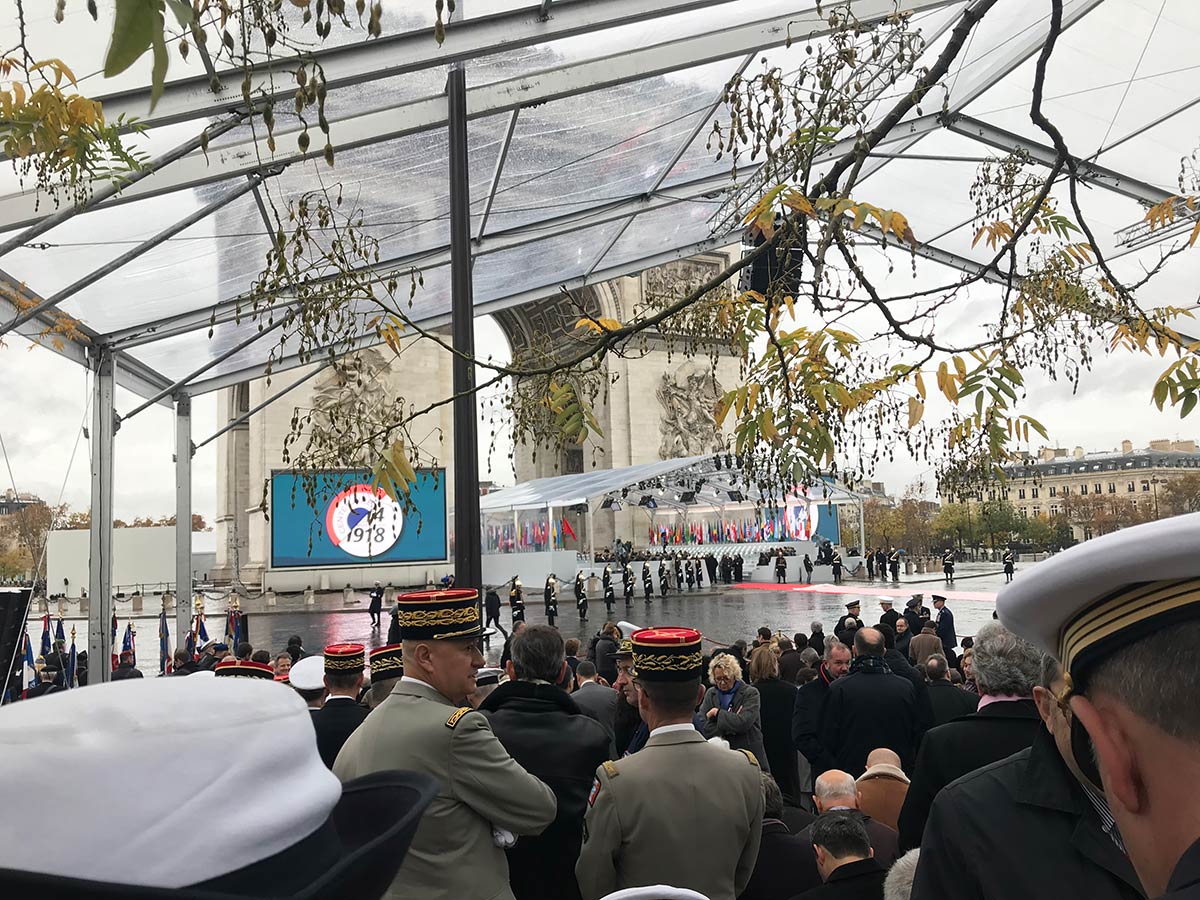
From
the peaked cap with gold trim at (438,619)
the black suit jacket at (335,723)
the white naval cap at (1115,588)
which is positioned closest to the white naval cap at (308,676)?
the black suit jacket at (335,723)

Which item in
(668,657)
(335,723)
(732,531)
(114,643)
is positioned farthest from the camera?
(732,531)

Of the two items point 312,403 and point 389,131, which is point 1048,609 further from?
point 312,403

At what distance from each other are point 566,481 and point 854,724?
28.2 metres

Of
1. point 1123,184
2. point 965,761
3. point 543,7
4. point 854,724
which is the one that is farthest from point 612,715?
point 1123,184

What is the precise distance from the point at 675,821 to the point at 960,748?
3.33ft

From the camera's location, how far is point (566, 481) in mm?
33781

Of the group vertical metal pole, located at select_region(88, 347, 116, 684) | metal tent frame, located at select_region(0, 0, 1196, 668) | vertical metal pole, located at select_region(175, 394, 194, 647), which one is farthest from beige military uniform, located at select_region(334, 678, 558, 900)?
vertical metal pole, located at select_region(175, 394, 194, 647)

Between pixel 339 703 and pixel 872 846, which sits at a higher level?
pixel 339 703

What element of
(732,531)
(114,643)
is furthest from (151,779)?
(732,531)

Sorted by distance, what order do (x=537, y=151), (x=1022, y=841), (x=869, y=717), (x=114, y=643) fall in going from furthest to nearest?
(x=114, y=643) → (x=537, y=151) → (x=869, y=717) → (x=1022, y=841)

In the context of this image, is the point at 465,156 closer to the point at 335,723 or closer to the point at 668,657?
the point at 335,723

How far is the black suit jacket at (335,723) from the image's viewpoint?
4.43 m

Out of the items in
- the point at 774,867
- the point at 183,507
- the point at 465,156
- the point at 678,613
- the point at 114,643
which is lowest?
the point at 678,613

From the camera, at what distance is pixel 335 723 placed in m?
4.54
